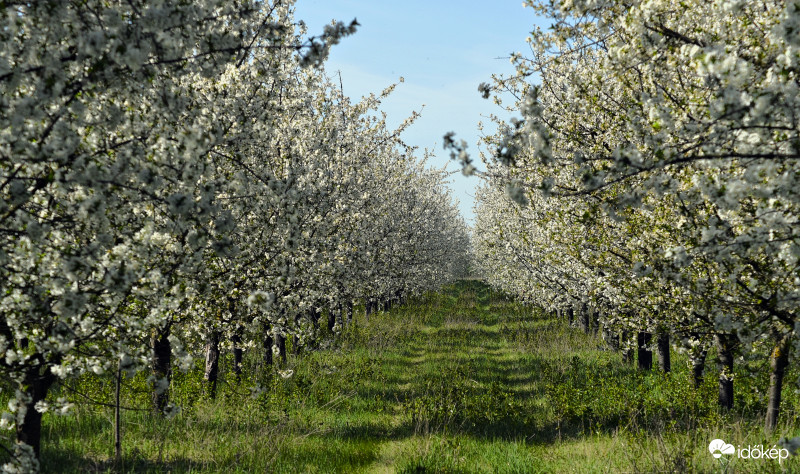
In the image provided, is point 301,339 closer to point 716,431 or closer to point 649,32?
point 716,431

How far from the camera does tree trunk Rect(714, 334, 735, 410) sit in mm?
8148

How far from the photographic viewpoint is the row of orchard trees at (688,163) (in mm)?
3902

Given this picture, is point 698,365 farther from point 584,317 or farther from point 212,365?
point 584,317

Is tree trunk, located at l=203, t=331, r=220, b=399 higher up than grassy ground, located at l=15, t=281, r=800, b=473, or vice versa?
tree trunk, located at l=203, t=331, r=220, b=399

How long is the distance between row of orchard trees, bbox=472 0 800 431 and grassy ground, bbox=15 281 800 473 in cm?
146

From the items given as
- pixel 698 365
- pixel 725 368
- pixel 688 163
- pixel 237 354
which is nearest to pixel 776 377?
pixel 725 368

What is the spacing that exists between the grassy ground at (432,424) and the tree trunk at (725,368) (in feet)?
0.67

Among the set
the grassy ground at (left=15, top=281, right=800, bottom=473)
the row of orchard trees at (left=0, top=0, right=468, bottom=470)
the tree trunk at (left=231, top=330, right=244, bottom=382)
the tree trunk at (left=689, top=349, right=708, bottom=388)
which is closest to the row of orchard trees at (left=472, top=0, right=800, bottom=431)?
the tree trunk at (left=689, top=349, right=708, bottom=388)

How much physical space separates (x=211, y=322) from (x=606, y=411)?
26.7 ft

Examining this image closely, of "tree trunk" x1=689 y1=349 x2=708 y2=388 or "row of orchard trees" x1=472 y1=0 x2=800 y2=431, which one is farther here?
"tree trunk" x1=689 y1=349 x2=708 y2=388

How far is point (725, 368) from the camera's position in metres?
8.30

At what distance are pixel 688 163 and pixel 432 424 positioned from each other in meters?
6.87

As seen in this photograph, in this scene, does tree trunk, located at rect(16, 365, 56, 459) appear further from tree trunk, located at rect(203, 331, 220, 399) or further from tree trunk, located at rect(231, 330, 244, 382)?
tree trunk, located at rect(231, 330, 244, 382)

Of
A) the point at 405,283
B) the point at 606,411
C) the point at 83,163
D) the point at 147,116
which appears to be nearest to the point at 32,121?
the point at 83,163
